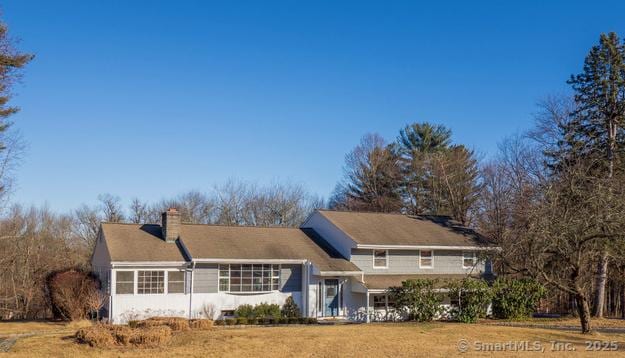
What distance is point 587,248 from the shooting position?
23.6m

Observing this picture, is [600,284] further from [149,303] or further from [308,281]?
[149,303]

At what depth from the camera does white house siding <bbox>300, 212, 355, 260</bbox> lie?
33162 millimetres

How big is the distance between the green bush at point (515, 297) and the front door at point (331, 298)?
319 inches

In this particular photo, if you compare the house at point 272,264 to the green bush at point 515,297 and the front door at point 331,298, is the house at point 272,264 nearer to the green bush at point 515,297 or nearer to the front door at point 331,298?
the front door at point 331,298

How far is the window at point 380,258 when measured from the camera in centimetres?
3353

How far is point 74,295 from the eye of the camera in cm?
2792

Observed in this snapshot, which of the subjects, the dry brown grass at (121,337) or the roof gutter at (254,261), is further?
the roof gutter at (254,261)

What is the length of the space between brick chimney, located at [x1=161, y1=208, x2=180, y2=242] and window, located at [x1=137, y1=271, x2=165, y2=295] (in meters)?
2.57

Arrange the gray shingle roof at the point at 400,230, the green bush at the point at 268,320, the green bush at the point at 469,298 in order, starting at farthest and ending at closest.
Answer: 1. the gray shingle roof at the point at 400,230
2. the green bush at the point at 469,298
3. the green bush at the point at 268,320

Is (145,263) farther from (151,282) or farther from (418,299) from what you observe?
(418,299)

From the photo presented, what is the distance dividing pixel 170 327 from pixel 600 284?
2294 cm

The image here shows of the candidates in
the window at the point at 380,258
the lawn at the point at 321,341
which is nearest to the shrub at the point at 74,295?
the lawn at the point at 321,341

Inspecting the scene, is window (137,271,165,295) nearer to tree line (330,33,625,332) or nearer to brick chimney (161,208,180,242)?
brick chimney (161,208,180,242)

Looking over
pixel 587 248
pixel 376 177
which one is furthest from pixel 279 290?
pixel 376 177
